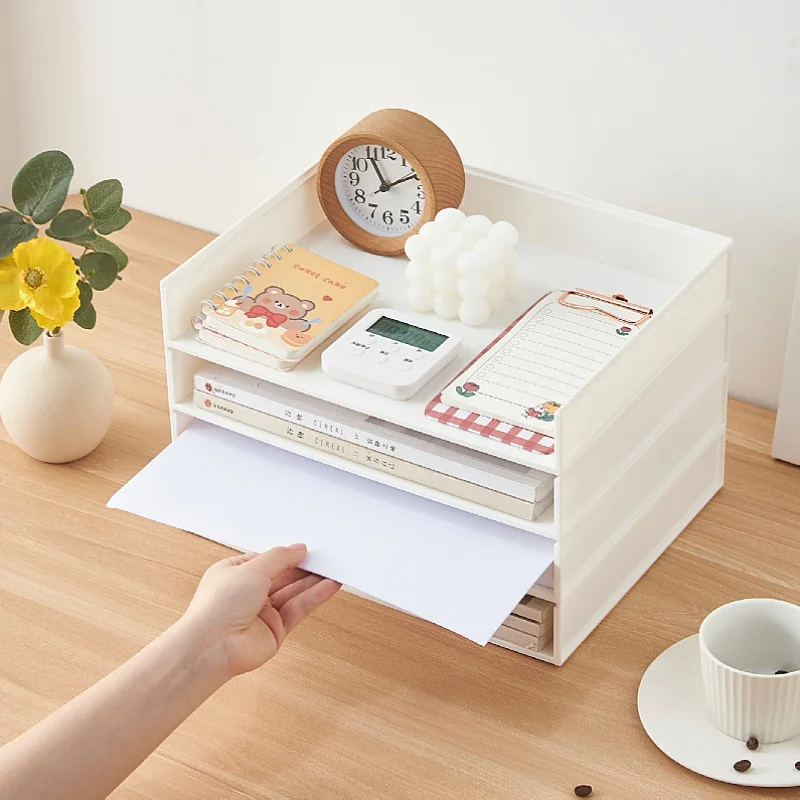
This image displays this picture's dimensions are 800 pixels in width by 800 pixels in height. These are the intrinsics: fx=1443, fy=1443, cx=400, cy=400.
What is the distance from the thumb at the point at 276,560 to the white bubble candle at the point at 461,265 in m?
0.27

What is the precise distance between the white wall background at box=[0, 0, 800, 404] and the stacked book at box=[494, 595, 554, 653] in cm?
44

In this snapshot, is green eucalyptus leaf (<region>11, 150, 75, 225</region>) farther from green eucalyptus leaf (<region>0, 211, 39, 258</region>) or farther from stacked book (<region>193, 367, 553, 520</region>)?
stacked book (<region>193, 367, 553, 520</region>)

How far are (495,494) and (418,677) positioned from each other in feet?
0.55

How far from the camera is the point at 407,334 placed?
1269 millimetres

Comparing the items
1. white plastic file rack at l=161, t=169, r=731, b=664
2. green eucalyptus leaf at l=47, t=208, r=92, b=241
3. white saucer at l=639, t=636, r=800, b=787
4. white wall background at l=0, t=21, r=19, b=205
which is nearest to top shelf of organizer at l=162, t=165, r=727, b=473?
white plastic file rack at l=161, t=169, r=731, b=664

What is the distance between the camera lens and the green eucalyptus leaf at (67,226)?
130cm

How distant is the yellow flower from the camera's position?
1.26 metres

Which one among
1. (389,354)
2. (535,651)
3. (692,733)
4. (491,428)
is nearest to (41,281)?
(389,354)

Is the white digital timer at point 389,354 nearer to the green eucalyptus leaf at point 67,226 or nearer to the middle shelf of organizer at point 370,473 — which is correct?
the middle shelf of organizer at point 370,473

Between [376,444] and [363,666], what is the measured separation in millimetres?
187

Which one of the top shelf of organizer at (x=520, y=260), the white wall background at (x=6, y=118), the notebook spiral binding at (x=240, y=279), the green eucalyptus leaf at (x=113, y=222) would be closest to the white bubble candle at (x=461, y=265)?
the top shelf of organizer at (x=520, y=260)

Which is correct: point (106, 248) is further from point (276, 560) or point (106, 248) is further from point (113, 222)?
point (276, 560)

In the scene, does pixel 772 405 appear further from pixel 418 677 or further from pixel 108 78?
pixel 108 78

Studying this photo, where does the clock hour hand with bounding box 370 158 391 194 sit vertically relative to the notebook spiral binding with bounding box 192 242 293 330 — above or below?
above
